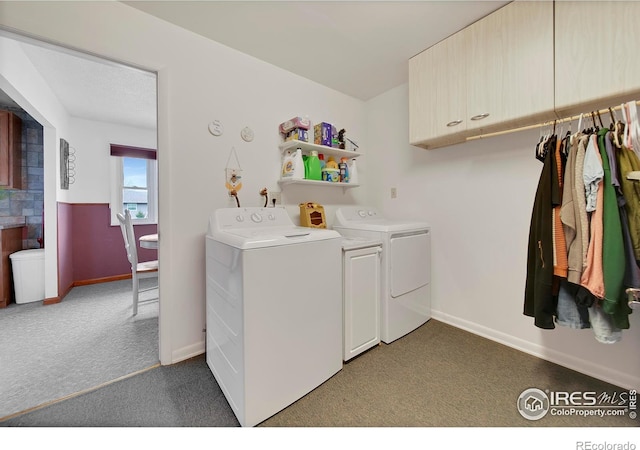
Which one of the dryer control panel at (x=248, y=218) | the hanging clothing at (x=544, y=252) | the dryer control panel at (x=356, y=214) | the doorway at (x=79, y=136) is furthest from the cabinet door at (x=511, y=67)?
the doorway at (x=79, y=136)

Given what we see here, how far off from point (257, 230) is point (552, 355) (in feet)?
7.11

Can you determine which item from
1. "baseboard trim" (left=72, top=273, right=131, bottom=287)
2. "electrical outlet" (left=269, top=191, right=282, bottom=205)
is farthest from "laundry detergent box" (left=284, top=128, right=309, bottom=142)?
"baseboard trim" (left=72, top=273, right=131, bottom=287)

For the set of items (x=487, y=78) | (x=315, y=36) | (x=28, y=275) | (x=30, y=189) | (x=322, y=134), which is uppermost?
(x=315, y=36)

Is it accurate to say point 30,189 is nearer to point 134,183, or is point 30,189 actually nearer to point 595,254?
point 134,183

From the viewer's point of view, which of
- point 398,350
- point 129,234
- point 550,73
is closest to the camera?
point 550,73

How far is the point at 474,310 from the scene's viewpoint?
2.14m

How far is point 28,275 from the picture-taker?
2820mm

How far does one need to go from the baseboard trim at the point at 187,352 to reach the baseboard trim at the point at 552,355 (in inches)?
81.3

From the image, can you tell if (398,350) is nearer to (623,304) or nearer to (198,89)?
(623,304)

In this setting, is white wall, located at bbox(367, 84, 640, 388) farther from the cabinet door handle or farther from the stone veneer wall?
the stone veneer wall

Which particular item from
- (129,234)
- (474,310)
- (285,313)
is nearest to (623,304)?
(474,310)

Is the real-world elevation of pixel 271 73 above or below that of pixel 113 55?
above

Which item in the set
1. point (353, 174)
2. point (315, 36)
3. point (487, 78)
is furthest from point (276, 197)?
point (487, 78)
